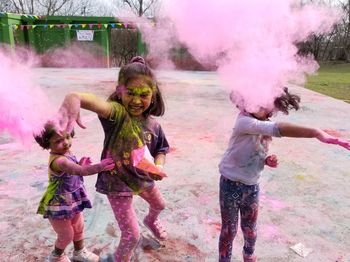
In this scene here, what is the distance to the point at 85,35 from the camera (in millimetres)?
20375

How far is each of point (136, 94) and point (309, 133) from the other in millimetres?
969

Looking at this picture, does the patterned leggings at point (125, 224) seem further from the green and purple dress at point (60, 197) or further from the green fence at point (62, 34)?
the green fence at point (62, 34)

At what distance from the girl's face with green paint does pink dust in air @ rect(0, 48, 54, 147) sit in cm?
42

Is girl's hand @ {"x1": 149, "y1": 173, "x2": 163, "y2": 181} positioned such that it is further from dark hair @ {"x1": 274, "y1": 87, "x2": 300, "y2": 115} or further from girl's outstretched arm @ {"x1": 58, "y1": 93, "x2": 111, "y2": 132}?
dark hair @ {"x1": 274, "y1": 87, "x2": 300, "y2": 115}

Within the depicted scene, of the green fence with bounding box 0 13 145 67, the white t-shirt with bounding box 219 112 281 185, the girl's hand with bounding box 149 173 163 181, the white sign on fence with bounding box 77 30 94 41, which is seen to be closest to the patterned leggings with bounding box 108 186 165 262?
the girl's hand with bounding box 149 173 163 181

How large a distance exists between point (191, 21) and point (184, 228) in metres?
1.60

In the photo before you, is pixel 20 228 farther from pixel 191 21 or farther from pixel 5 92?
pixel 191 21

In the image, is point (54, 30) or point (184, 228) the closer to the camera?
point (184, 228)

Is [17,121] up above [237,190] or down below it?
above

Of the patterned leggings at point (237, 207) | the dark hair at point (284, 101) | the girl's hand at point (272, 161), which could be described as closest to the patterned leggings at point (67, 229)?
the patterned leggings at point (237, 207)

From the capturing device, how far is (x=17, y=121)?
7.03ft

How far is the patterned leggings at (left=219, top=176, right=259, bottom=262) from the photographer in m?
2.32

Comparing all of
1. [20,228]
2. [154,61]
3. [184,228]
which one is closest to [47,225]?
[20,228]

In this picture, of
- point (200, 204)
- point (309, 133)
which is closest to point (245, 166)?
point (309, 133)
